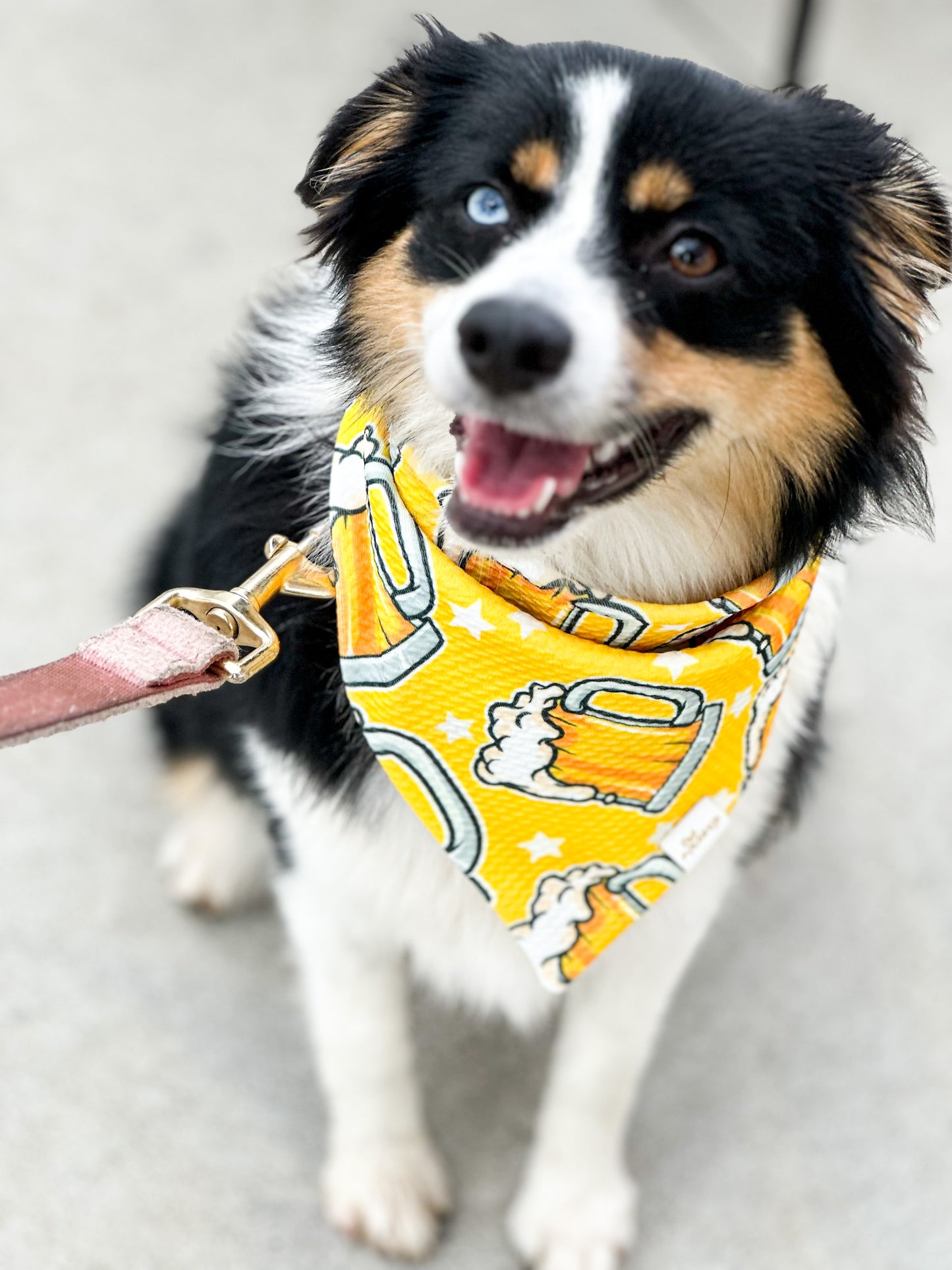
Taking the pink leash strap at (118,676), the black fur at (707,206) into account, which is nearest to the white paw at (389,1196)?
the pink leash strap at (118,676)

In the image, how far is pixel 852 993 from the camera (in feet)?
7.97

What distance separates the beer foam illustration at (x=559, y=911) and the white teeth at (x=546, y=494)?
57 cm

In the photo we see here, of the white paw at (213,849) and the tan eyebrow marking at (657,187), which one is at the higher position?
the tan eyebrow marking at (657,187)

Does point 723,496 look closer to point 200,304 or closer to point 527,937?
point 527,937

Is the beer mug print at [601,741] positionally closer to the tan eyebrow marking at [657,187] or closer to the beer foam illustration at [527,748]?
the beer foam illustration at [527,748]

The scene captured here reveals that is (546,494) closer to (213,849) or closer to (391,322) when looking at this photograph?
(391,322)

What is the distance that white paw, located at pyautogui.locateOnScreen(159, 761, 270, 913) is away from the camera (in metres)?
2.36

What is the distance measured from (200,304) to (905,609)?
1995mm

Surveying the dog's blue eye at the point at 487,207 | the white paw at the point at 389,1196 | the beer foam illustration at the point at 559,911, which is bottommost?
the white paw at the point at 389,1196

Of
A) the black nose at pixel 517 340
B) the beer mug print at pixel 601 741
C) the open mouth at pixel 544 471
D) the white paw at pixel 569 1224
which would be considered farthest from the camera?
the white paw at pixel 569 1224

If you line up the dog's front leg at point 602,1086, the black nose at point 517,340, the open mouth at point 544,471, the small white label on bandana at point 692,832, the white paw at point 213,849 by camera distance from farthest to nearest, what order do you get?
the white paw at point 213,849 → the dog's front leg at point 602,1086 → the small white label on bandana at point 692,832 → the open mouth at point 544,471 → the black nose at point 517,340

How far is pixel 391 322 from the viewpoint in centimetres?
151

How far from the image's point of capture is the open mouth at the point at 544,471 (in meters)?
1.36

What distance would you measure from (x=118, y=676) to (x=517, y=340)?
526mm
